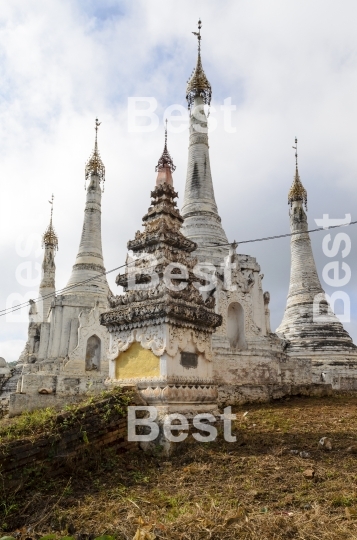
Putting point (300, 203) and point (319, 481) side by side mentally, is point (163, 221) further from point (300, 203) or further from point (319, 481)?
point (300, 203)

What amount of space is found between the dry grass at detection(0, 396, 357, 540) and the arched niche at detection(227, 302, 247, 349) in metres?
10.8

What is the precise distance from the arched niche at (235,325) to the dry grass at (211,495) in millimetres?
10799

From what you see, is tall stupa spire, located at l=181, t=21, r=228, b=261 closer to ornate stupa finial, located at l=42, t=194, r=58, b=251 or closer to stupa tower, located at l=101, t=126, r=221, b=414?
stupa tower, located at l=101, t=126, r=221, b=414

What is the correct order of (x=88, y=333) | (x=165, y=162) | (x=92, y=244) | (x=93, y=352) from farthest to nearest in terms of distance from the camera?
(x=92, y=244), (x=93, y=352), (x=88, y=333), (x=165, y=162)

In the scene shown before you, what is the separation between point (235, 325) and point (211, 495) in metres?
14.1

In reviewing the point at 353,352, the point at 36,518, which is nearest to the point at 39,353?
the point at 353,352

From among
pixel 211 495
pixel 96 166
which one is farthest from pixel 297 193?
pixel 211 495

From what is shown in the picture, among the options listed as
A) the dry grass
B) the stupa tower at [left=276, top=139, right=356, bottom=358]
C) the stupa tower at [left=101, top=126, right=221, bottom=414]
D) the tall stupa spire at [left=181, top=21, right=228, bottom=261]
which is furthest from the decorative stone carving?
the dry grass

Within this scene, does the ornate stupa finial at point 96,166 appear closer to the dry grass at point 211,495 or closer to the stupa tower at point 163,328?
the stupa tower at point 163,328

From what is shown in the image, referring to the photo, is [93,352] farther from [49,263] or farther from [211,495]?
[211,495]

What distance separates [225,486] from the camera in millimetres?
5770

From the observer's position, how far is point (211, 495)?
17.9 ft

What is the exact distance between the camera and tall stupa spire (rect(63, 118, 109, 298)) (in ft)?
87.5

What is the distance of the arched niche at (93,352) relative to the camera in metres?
23.6
